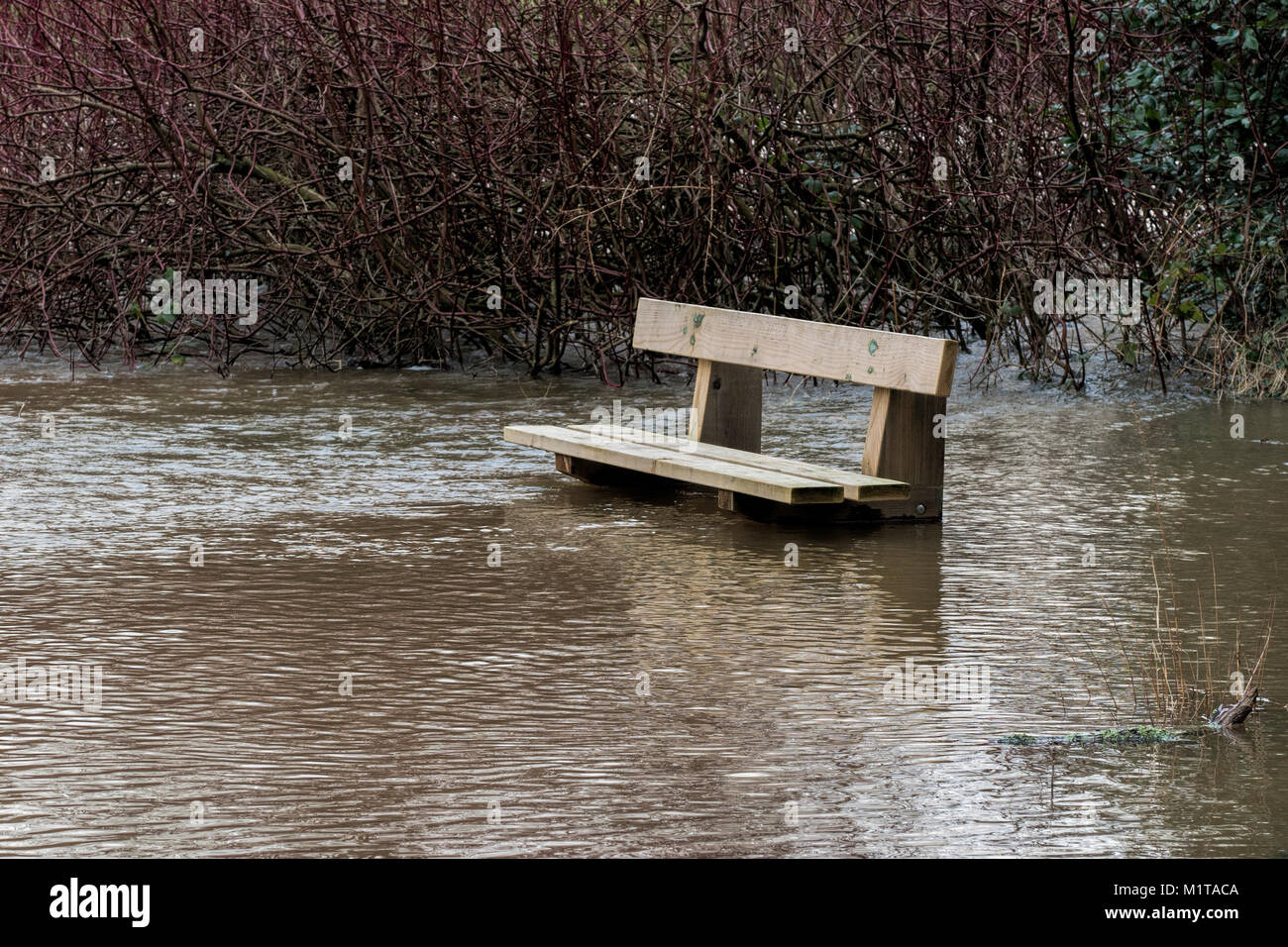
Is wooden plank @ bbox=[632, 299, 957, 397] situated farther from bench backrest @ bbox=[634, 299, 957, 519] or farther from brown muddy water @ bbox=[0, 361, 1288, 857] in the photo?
brown muddy water @ bbox=[0, 361, 1288, 857]

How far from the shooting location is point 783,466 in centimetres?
734

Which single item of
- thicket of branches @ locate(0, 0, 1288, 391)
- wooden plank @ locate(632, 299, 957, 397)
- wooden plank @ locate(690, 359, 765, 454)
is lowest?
wooden plank @ locate(690, 359, 765, 454)

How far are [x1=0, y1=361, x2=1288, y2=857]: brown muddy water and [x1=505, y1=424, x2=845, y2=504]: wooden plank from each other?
195mm

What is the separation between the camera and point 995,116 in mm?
11047

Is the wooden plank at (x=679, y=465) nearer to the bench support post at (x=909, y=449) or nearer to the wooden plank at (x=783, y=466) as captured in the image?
the wooden plank at (x=783, y=466)

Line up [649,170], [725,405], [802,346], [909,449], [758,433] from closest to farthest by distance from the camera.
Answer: [909,449] < [802,346] < [725,405] < [758,433] < [649,170]

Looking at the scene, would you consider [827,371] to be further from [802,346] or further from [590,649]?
[590,649]

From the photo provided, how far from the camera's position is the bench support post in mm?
7176

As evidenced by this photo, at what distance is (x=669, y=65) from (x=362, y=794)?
8.01 m

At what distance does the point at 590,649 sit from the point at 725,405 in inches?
125

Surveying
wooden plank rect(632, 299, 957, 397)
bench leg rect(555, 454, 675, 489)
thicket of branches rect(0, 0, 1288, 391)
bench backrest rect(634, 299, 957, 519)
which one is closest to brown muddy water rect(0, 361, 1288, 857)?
bench leg rect(555, 454, 675, 489)

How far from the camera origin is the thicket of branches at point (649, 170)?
1077cm

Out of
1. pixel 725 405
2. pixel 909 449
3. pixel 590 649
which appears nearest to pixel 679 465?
pixel 909 449

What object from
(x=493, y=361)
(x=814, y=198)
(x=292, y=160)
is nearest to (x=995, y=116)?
(x=814, y=198)
